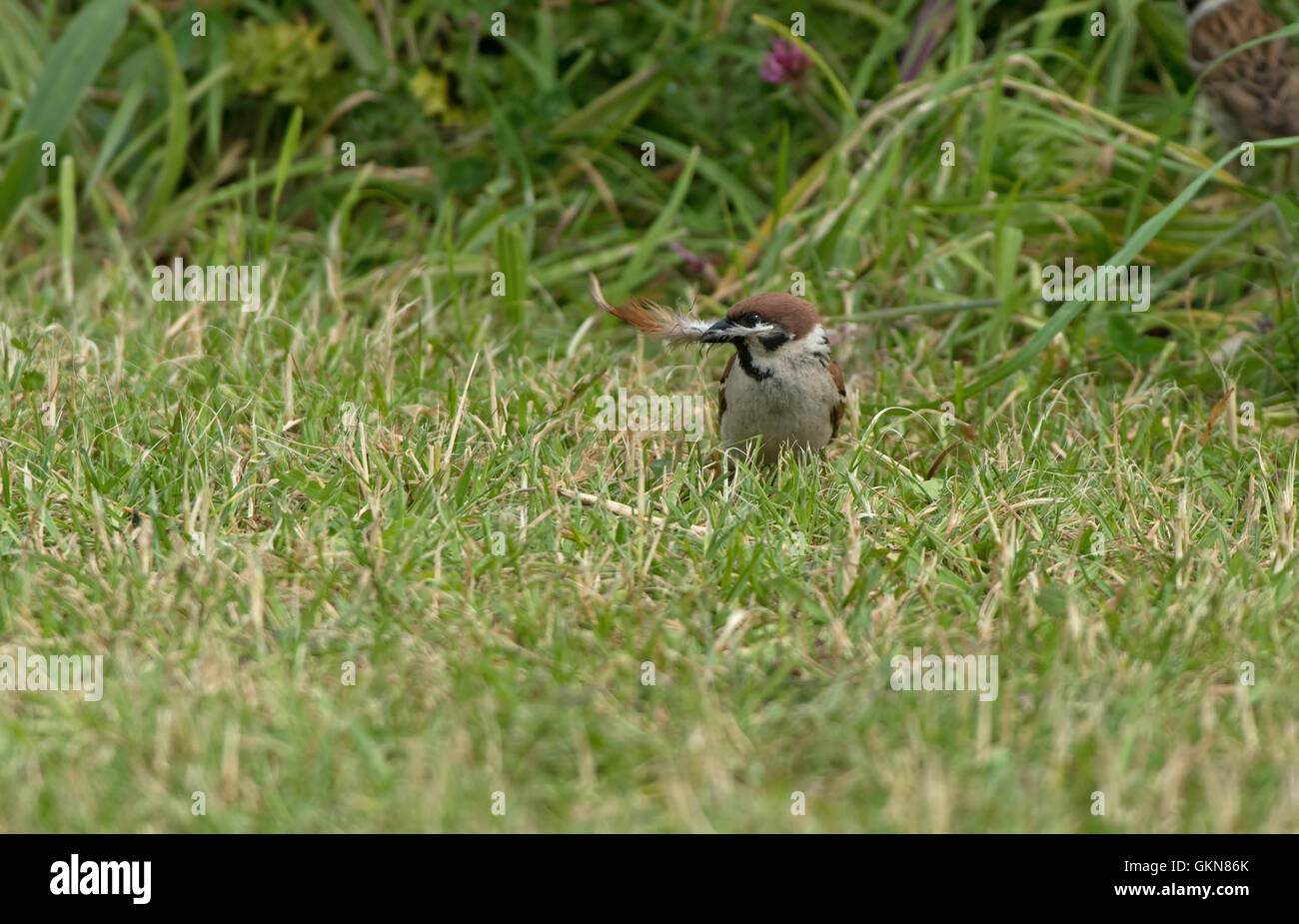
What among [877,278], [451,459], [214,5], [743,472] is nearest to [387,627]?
[451,459]

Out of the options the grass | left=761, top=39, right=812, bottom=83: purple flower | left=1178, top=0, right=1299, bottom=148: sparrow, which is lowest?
the grass

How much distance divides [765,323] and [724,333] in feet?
0.43

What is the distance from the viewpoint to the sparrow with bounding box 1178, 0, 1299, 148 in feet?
20.4

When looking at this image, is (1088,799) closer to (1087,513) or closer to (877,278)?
(1087,513)

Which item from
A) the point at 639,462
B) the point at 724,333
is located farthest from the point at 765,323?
the point at 639,462

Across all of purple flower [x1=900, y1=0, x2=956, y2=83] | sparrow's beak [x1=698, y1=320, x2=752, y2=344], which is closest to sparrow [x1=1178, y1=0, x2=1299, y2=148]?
purple flower [x1=900, y1=0, x2=956, y2=83]

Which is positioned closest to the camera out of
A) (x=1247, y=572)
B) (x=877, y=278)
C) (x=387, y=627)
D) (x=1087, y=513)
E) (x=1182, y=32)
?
(x=387, y=627)

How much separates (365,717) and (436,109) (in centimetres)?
468

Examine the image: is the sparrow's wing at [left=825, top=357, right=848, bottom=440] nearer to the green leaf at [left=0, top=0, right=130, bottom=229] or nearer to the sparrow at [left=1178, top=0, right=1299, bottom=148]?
the sparrow at [left=1178, top=0, right=1299, bottom=148]

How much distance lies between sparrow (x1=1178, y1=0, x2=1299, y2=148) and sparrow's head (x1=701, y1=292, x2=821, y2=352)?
2378 millimetres

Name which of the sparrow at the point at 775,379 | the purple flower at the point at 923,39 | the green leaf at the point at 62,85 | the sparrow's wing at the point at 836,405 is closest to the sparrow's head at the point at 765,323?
the sparrow at the point at 775,379

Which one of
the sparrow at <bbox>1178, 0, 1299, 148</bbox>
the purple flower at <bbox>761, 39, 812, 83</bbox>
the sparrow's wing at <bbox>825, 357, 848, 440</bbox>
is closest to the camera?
the sparrow's wing at <bbox>825, 357, 848, 440</bbox>

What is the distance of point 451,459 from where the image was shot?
4.73 m

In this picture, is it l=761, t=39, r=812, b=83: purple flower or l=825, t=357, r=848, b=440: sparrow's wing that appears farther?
l=761, t=39, r=812, b=83: purple flower
